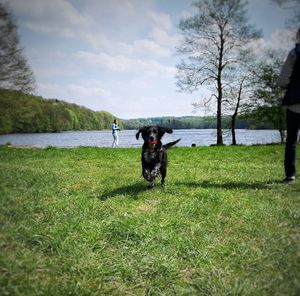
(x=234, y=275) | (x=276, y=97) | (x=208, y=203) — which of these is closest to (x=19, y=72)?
(x=234, y=275)

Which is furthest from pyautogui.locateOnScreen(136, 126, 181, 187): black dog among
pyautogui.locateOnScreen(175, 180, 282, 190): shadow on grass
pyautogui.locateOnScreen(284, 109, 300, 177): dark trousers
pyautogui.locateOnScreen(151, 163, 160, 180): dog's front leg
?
pyautogui.locateOnScreen(284, 109, 300, 177): dark trousers

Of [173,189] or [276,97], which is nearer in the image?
[173,189]

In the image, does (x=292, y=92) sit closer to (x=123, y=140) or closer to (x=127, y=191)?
(x=127, y=191)

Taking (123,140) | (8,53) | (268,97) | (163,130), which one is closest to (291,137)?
(163,130)

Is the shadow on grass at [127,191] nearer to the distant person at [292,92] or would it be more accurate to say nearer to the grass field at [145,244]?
the grass field at [145,244]

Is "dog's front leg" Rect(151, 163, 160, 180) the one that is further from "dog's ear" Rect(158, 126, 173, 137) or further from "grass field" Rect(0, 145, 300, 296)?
"grass field" Rect(0, 145, 300, 296)

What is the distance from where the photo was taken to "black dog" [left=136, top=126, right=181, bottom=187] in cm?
800

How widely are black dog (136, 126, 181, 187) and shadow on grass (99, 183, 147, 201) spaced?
32 centimetres

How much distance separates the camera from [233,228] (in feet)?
14.9

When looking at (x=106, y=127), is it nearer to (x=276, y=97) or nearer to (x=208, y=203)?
(x=276, y=97)

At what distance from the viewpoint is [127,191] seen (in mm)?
7266

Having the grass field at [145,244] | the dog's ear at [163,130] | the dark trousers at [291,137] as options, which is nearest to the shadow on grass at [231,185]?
the dark trousers at [291,137]

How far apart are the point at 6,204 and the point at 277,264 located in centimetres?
264

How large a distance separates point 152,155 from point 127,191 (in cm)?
128
